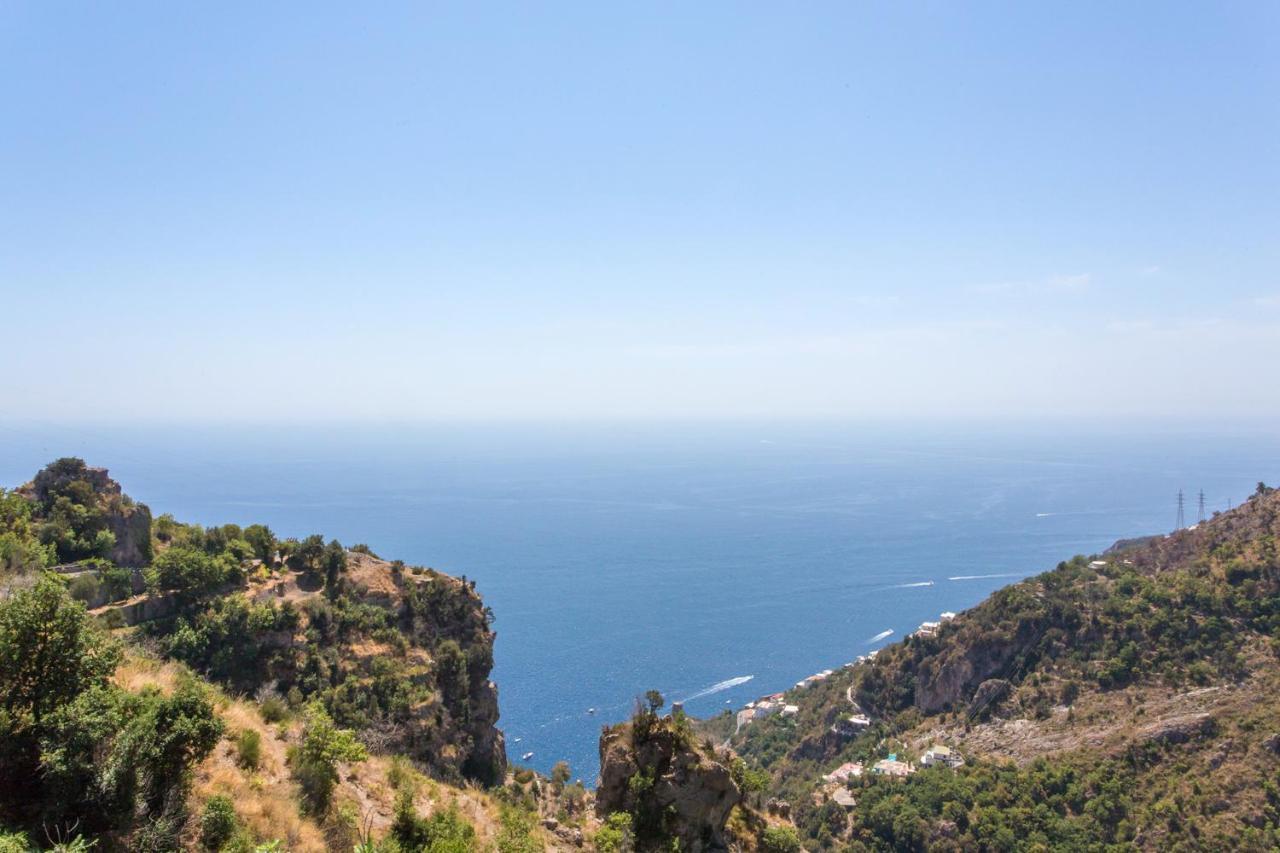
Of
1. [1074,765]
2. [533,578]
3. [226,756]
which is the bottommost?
[533,578]

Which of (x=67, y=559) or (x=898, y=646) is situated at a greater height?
(x=67, y=559)

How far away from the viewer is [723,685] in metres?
68.8

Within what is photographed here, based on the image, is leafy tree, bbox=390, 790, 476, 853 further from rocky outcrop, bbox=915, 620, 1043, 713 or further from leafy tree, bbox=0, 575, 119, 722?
rocky outcrop, bbox=915, 620, 1043, 713

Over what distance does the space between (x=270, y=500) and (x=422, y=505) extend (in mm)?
34585

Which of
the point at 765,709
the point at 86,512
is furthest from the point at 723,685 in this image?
the point at 86,512

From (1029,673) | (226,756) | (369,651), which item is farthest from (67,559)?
(1029,673)

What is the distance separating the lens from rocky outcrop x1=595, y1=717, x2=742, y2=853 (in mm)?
16953

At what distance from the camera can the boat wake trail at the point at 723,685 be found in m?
65.8

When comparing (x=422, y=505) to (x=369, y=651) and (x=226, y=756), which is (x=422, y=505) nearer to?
(x=369, y=651)

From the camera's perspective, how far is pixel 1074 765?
35094mm

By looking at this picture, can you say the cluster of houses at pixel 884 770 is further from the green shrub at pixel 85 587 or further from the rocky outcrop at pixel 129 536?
the rocky outcrop at pixel 129 536

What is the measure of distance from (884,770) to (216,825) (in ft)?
134

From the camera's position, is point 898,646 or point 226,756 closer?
point 226,756

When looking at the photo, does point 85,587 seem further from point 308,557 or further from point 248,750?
point 248,750
